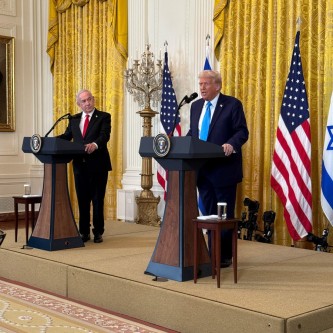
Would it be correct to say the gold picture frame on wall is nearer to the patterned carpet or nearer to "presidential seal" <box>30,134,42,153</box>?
"presidential seal" <box>30,134,42,153</box>

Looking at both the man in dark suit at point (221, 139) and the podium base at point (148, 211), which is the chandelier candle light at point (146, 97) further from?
the man in dark suit at point (221, 139)

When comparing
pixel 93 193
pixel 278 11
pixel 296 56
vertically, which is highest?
pixel 278 11

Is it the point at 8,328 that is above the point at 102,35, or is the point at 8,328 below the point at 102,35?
below

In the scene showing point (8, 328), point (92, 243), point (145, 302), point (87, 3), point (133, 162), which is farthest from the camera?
point (87, 3)

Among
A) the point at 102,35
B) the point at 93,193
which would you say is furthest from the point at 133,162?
the point at 93,193

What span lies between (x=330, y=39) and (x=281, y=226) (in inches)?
80.6

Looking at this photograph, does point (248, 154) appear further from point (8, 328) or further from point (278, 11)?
point (8, 328)

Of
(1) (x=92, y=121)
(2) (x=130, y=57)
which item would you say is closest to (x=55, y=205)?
(1) (x=92, y=121)

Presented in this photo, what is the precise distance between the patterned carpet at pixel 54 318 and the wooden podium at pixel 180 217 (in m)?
0.47

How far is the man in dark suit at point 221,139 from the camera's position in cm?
454

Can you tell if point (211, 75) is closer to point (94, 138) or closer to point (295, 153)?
point (94, 138)

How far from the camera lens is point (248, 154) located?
6.75m

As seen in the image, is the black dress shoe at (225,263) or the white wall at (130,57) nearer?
the black dress shoe at (225,263)

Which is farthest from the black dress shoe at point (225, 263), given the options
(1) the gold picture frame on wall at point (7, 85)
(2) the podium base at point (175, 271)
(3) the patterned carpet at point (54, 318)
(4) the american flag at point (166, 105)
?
(1) the gold picture frame on wall at point (7, 85)
